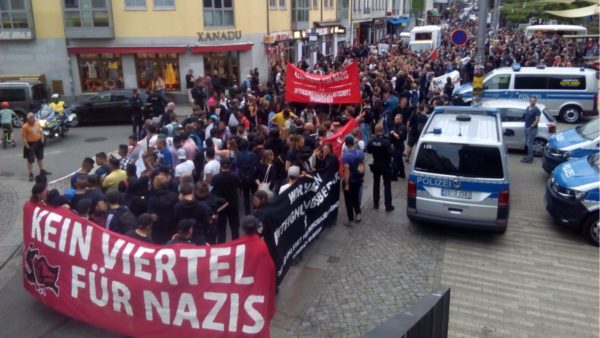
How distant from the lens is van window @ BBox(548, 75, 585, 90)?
18125 millimetres

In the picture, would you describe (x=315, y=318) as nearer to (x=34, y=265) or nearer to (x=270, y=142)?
(x=34, y=265)

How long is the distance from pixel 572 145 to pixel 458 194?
15.2 feet

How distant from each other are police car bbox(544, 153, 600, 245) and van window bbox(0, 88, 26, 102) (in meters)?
18.6

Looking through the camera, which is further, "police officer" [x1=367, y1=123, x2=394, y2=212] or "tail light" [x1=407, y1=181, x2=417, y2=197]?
"police officer" [x1=367, y1=123, x2=394, y2=212]

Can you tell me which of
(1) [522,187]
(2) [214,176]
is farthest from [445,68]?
(2) [214,176]

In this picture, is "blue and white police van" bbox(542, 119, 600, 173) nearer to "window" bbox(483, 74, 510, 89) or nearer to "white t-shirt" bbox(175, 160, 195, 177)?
"window" bbox(483, 74, 510, 89)

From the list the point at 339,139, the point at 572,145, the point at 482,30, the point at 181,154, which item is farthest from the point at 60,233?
the point at 482,30

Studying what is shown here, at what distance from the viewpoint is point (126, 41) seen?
24.5 metres

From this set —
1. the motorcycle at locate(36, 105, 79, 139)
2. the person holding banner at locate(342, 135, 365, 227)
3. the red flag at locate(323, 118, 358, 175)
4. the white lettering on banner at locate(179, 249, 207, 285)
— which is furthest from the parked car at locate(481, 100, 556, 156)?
the motorcycle at locate(36, 105, 79, 139)

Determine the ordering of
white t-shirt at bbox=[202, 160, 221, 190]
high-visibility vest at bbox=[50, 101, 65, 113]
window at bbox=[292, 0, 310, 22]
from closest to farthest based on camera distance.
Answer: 1. white t-shirt at bbox=[202, 160, 221, 190]
2. high-visibility vest at bbox=[50, 101, 65, 113]
3. window at bbox=[292, 0, 310, 22]

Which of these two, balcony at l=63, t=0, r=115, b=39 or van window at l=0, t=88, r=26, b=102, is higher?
balcony at l=63, t=0, r=115, b=39

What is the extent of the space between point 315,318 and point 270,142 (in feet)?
14.7

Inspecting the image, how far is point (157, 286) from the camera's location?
5699 millimetres

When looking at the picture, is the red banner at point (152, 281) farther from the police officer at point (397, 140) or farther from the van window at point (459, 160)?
the police officer at point (397, 140)
